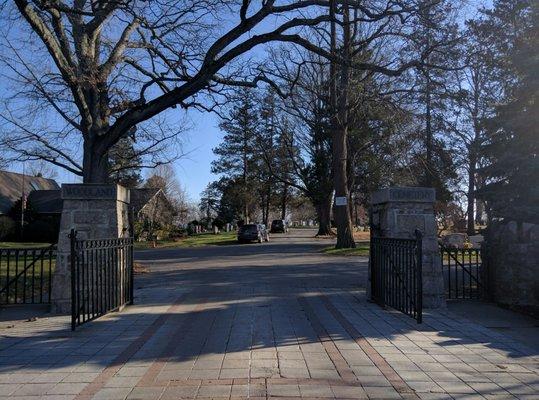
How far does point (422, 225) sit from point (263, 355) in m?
4.99

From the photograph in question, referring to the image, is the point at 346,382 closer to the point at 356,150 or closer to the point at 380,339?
the point at 380,339

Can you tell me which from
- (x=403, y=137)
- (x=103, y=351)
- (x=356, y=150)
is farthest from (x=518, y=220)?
(x=356, y=150)

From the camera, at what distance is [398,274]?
945cm

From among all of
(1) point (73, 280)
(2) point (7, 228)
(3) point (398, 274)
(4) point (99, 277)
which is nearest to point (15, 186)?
(2) point (7, 228)

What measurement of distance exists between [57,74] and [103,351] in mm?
11959

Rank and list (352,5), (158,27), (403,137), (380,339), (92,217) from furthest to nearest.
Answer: (403,137) → (158,27) → (352,5) → (92,217) → (380,339)

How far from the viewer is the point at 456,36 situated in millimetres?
16312

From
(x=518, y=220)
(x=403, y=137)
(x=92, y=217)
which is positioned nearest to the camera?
(x=92, y=217)

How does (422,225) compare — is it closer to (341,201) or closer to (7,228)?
(341,201)

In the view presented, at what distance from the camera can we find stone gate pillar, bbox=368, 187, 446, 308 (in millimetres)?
10461

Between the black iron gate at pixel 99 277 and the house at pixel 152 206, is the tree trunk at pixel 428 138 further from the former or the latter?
the house at pixel 152 206

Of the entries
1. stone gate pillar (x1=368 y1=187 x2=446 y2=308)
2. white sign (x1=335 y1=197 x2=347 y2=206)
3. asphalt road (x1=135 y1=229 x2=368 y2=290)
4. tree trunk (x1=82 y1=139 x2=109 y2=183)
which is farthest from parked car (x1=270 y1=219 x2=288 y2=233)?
stone gate pillar (x1=368 y1=187 x2=446 y2=308)

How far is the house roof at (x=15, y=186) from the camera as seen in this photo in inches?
1946

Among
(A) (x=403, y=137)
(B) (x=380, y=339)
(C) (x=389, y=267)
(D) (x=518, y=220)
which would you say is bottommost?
(B) (x=380, y=339)
